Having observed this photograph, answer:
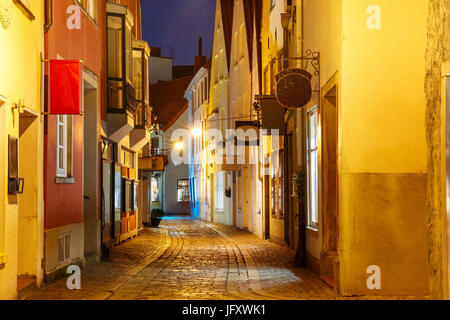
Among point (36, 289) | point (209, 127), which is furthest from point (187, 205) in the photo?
point (36, 289)

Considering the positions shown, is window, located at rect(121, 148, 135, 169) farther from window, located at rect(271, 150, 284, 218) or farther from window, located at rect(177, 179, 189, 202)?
window, located at rect(177, 179, 189, 202)

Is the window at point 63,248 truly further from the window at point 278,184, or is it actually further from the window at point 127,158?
the window at point 127,158

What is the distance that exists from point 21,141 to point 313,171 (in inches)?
244

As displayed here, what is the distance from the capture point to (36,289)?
1033 cm

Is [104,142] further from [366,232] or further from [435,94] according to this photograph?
[435,94]

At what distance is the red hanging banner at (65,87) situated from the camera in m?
10.7

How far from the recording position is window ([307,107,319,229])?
13609 mm

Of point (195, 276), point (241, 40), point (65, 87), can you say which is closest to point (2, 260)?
point (65, 87)

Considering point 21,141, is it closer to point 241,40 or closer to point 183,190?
point 241,40

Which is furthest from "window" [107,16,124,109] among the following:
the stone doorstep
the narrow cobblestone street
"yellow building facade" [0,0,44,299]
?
the stone doorstep

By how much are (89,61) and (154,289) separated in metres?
5.73

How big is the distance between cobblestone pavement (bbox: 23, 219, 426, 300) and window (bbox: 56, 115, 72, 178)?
79.6 inches

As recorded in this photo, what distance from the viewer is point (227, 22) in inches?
1293

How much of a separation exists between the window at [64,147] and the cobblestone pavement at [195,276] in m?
2.02
